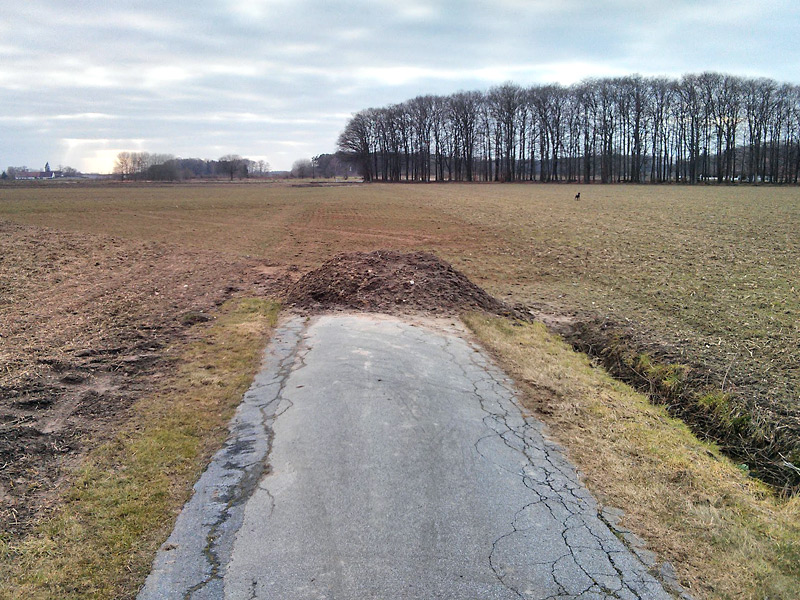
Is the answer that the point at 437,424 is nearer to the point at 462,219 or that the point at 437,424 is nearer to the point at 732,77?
the point at 462,219

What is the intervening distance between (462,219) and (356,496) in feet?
81.3

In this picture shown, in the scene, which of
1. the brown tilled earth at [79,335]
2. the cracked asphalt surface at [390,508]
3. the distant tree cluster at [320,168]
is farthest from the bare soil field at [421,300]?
the distant tree cluster at [320,168]

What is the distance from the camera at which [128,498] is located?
3.95 m

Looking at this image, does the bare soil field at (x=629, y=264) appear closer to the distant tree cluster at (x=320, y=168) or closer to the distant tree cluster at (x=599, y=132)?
the distant tree cluster at (x=599, y=132)

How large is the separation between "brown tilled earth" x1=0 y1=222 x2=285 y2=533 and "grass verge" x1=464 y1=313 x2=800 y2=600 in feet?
13.6

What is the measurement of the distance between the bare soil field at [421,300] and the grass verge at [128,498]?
19cm

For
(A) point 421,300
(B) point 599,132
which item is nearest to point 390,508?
(A) point 421,300

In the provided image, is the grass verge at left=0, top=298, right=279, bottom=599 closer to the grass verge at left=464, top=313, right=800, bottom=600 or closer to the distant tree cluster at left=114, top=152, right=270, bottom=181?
the grass verge at left=464, top=313, right=800, bottom=600

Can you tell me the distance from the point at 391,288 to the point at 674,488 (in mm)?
7023

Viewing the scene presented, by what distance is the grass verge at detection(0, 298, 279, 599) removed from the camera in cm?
312

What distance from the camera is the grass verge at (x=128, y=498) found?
3.12 meters

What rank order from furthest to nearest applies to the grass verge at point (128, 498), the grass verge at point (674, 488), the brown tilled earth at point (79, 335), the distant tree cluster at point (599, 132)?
the distant tree cluster at point (599, 132) < the brown tilled earth at point (79, 335) < the grass verge at point (674, 488) < the grass verge at point (128, 498)

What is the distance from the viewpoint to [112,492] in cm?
399

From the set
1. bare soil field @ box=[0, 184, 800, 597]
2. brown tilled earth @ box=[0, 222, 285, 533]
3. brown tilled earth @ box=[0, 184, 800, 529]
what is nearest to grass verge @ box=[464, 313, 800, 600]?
bare soil field @ box=[0, 184, 800, 597]
